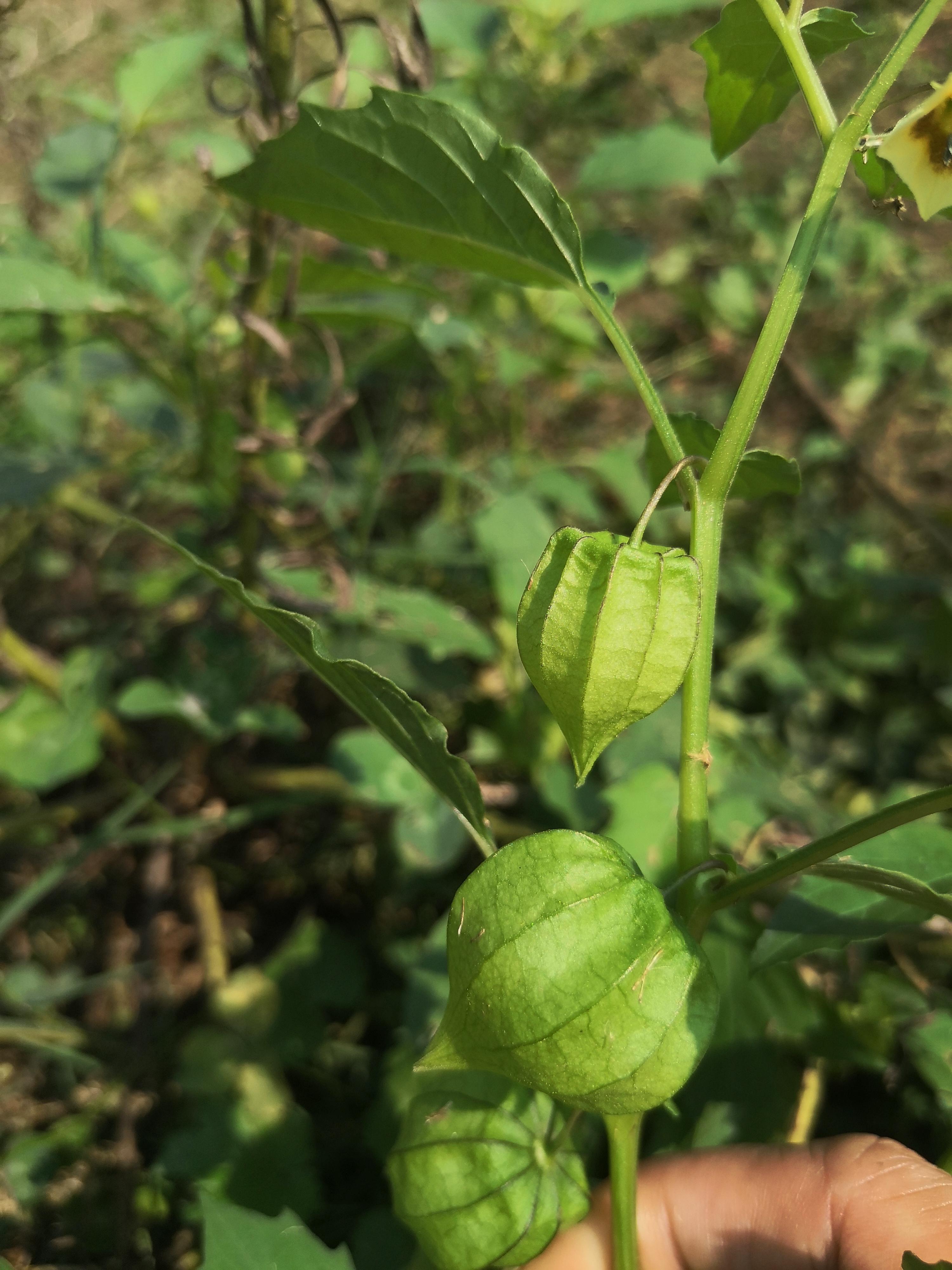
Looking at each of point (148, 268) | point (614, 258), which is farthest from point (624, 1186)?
point (614, 258)

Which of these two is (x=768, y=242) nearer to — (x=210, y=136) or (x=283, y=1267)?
(x=210, y=136)

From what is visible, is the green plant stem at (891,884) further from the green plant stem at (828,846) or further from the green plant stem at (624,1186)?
the green plant stem at (624,1186)

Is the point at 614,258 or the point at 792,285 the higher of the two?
the point at 792,285

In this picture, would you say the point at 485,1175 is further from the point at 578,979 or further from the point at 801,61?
the point at 801,61

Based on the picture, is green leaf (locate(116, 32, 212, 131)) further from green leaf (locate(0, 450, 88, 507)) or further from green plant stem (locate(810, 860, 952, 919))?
green plant stem (locate(810, 860, 952, 919))

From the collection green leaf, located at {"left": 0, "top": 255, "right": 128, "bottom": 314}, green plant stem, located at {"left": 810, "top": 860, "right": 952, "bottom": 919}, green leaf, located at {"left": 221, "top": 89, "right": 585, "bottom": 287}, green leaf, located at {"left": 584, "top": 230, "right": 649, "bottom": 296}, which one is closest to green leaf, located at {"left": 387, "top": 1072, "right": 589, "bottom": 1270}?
green plant stem, located at {"left": 810, "top": 860, "right": 952, "bottom": 919}

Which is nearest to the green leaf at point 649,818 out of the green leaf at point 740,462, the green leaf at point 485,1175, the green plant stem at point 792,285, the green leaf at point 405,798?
the green leaf at point 405,798

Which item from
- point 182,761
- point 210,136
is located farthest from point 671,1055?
point 210,136

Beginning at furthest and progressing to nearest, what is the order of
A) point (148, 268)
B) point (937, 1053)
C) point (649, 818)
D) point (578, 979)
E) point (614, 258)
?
point (614, 258), point (148, 268), point (649, 818), point (937, 1053), point (578, 979)
